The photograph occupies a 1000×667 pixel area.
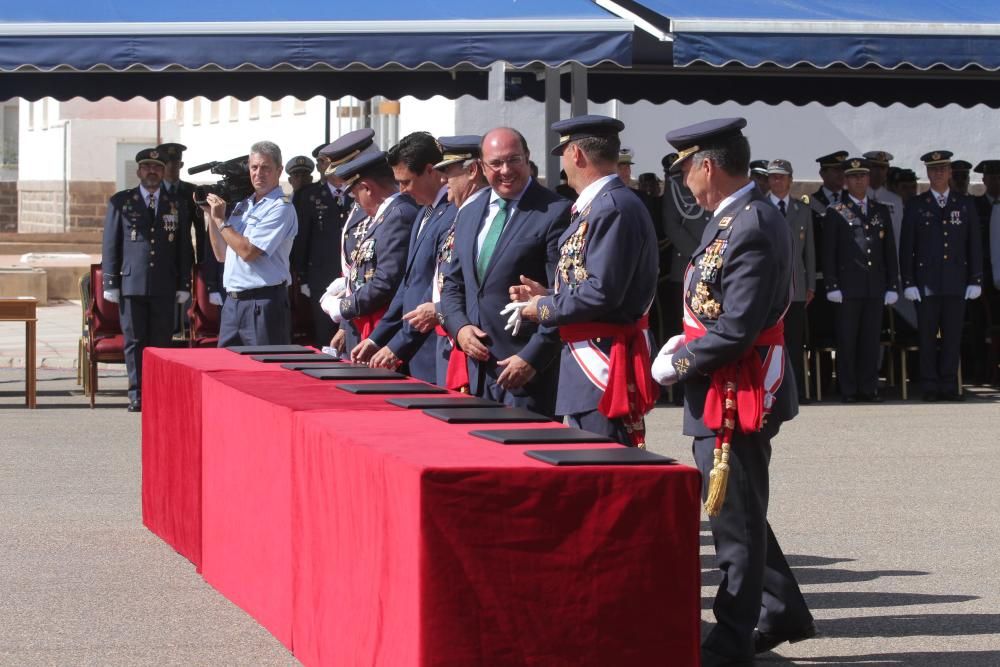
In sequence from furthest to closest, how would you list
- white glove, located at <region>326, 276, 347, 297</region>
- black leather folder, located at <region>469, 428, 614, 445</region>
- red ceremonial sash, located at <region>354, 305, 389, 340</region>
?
white glove, located at <region>326, 276, 347, 297</region>, red ceremonial sash, located at <region>354, 305, 389, 340</region>, black leather folder, located at <region>469, 428, 614, 445</region>

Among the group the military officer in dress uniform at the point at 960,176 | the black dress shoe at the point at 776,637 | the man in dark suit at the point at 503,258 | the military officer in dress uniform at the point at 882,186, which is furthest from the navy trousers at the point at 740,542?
the military officer in dress uniform at the point at 960,176

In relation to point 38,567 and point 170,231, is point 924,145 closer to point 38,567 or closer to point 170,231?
point 170,231

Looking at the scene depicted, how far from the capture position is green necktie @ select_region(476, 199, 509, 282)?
6.81 meters

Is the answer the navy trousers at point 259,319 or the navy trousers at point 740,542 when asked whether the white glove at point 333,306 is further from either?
the navy trousers at point 740,542

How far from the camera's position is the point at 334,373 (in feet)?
22.5

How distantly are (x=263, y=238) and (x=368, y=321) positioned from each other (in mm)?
2509

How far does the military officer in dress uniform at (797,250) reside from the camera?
1348cm

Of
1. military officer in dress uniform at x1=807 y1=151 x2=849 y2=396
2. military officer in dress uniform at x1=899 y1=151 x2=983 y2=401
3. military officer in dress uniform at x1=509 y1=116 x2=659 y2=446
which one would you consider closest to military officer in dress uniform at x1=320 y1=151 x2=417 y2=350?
military officer in dress uniform at x1=509 y1=116 x2=659 y2=446

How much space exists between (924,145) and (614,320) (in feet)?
69.2

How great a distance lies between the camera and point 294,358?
7660 mm

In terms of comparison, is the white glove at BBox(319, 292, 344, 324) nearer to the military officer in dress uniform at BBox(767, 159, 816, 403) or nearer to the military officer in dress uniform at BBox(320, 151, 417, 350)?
the military officer in dress uniform at BBox(320, 151, 417, 350)

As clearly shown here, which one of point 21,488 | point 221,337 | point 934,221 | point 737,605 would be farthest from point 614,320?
point 934,221

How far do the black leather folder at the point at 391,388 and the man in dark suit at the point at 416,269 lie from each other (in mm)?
959

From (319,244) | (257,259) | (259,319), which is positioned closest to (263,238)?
(257,259)
